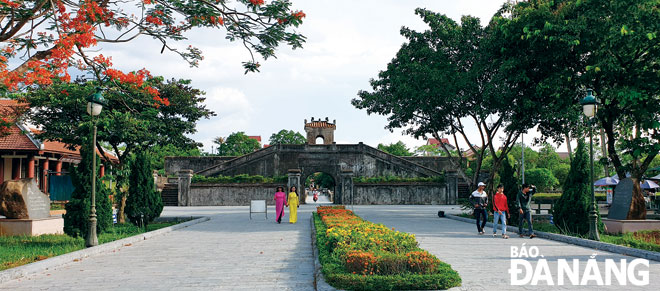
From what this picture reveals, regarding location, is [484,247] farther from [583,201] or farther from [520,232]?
[583,201]

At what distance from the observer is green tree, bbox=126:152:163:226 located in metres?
16.9

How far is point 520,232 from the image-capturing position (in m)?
14.3

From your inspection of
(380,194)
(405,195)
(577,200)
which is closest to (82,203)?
(577,200)

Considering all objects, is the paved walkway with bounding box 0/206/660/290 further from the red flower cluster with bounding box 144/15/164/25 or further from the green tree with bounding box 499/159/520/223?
the red flower cluster with bounding box 144/15/164/25

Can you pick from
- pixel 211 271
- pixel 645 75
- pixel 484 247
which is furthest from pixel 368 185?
pixel 211 271

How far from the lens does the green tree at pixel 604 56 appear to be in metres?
15.2

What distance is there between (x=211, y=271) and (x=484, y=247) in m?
6.34

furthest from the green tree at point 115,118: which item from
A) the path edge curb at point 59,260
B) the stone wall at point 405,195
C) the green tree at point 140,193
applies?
the stone wall at point 405,195

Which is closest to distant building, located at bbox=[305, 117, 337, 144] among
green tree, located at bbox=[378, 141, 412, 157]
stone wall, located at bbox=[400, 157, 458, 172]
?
stone wall, located at bbox=[400, 157, 458, 172]

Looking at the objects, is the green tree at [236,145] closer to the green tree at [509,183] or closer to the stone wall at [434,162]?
the stone wall at [434,162]

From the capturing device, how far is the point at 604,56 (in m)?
16.3

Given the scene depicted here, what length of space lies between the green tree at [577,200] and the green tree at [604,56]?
77.7 inches

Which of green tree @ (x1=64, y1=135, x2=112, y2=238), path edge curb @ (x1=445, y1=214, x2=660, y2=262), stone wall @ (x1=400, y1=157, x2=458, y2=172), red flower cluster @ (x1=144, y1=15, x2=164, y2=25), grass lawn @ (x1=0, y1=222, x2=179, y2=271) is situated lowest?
path edge curb @ (x1=445, y1=214, x2=660, y2=262)

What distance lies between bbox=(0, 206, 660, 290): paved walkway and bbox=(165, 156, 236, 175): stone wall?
3647cm
